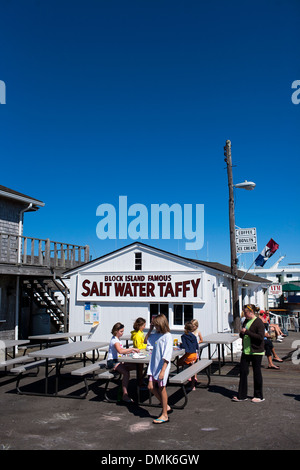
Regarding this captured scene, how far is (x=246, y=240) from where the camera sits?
1302 cm

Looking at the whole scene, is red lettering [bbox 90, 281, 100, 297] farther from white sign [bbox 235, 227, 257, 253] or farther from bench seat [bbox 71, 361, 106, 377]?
bench seat [bbox 71, 361, 106, 377]

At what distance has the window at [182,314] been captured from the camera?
12.6 meters

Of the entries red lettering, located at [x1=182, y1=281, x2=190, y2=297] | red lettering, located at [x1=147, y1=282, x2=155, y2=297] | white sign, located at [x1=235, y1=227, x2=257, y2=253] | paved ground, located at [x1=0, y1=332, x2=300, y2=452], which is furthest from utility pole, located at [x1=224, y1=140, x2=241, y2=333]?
paved ground, located at [x1=0, y1=332, x2=300, y2=452]

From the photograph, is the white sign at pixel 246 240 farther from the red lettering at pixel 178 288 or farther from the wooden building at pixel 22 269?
the wooden building at pixel 22 269

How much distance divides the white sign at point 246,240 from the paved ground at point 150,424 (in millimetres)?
5279

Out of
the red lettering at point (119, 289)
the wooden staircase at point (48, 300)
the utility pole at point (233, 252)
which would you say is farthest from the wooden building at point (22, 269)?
the utility pole at point (233, 252)

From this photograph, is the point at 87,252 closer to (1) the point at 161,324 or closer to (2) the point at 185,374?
(2) the point at 185,374

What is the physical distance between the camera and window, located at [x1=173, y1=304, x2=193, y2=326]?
12570mm

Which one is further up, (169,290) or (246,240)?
(246,240)

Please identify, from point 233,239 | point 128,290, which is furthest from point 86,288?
point 233,239

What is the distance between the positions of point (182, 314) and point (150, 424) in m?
6.64

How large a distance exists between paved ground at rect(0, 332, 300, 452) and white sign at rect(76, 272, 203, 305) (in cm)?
436
